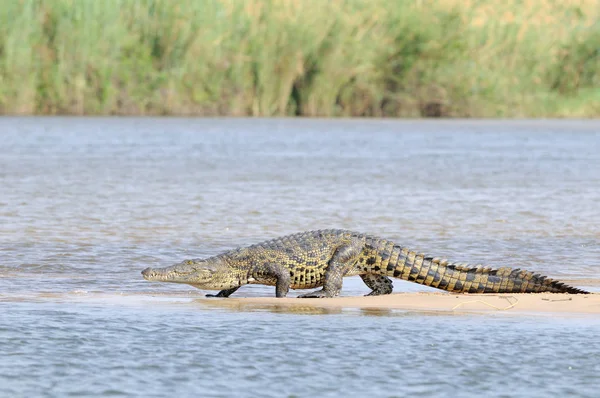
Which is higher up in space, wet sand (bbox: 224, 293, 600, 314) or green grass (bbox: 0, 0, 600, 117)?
green grass (bbox: 0, 0, 600, 117)

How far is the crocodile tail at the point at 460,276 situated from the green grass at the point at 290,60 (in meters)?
40.7

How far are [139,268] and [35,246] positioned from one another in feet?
6.40

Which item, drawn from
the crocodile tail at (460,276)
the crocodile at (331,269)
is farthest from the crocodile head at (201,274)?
the crocodile tail at (460,276)

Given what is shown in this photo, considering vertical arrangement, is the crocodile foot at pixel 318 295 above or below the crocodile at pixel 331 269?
below

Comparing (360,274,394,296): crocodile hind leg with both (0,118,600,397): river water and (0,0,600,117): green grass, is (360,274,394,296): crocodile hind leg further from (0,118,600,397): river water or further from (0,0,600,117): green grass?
(0,0,600,117): green grass

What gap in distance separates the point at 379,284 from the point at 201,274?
1429 mm

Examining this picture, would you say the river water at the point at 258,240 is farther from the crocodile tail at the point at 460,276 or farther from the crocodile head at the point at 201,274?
the crocodile tail at the point at 460,276

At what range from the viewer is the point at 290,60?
176 feet

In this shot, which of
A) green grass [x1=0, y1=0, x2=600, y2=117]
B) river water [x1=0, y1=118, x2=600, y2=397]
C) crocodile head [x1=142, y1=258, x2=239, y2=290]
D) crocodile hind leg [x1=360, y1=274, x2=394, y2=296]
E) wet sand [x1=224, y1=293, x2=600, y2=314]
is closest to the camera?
river water [x1=0, y1=118, x2=600, y2=397]

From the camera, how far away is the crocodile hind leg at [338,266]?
10.1 meters

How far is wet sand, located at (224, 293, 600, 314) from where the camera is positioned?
945 cm

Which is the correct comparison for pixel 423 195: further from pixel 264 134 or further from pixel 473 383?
pixel 264 134

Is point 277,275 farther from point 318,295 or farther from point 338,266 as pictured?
point 338,266

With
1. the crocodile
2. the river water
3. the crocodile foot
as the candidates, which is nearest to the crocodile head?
the crocodile
